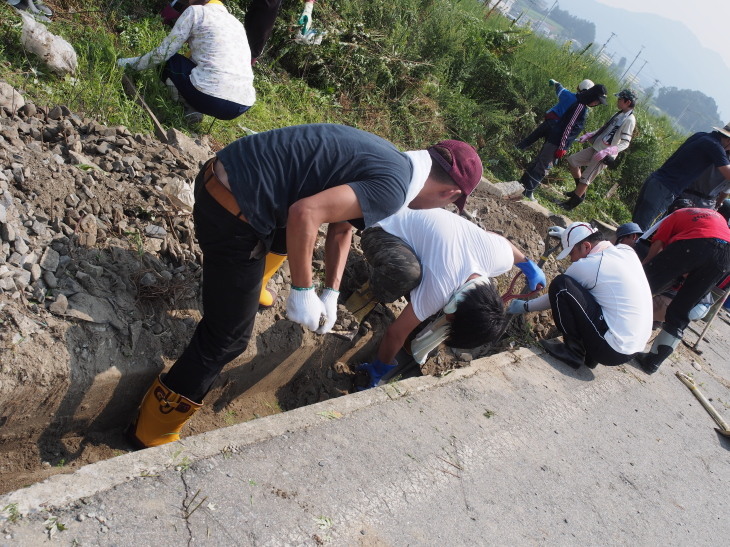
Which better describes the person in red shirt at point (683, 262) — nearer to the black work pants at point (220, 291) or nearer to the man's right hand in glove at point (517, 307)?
the man's right hand in glove at point (517, 307)

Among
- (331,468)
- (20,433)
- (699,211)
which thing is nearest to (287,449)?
(331,468)

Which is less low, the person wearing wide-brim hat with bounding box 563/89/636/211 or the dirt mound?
the person wearing wide-brim hat with bounding box 563/89/636/211

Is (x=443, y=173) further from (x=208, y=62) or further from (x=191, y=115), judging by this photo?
(x=191, y=115)

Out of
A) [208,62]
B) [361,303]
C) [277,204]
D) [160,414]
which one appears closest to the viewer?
[277,204]

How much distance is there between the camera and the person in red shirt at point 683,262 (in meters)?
5.08

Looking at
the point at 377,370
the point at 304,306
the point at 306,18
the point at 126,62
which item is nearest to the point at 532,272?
the point at 377,370

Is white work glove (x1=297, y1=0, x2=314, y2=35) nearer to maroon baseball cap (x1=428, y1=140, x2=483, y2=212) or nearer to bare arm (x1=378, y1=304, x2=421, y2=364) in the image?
bare arm (x1=378, y1=304, x2=421, y2=364)

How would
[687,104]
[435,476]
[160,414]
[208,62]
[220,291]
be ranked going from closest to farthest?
[220,291]
[160,414]
[435,476]
[208,62]
[687,104]

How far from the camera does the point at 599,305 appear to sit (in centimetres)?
460

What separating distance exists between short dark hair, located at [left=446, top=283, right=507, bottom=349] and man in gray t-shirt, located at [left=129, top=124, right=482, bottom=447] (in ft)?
2.57

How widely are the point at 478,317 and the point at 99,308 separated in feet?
6.44

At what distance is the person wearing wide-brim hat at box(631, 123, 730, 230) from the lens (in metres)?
6.19

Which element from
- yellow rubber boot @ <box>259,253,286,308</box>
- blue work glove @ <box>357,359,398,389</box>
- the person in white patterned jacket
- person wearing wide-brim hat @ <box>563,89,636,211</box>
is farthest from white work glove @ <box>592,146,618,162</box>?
yellow rubber boot @ <box>259,253,286,308</box>

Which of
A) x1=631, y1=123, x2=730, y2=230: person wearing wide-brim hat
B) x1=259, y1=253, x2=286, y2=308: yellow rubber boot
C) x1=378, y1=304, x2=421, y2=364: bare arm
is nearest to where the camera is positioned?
x1=259, y1=253, x2=286, y2=308: yellow rubber boot
